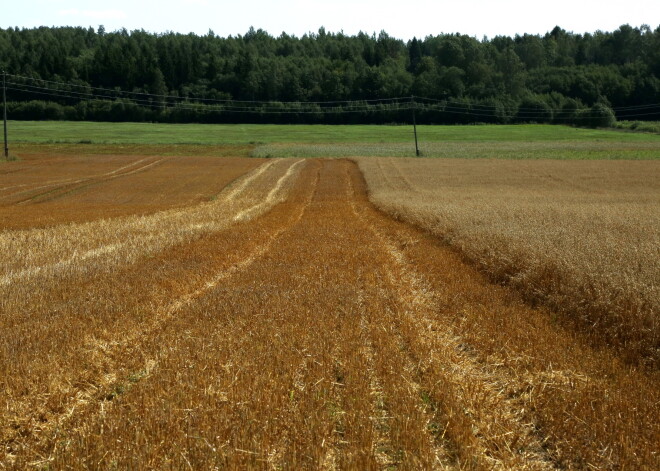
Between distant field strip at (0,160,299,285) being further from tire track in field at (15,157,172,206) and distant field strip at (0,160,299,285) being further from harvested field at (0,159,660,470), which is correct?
tire track in field at (15,157,172,206)

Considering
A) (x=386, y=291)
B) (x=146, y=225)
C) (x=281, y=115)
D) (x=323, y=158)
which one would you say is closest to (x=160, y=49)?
(x=281, y=115)

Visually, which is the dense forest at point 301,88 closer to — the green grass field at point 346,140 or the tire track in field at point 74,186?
the green grass field at point 346,140

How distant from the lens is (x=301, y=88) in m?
144

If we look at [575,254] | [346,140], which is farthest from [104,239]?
[346,140]

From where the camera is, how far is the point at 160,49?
500 feet

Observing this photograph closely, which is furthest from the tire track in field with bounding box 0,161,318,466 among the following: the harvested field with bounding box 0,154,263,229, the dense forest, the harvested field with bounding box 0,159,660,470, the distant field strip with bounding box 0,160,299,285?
the dense forest

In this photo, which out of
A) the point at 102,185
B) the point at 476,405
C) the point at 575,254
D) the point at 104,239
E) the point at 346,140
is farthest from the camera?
the point at 346,140

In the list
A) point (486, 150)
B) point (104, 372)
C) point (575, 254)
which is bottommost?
point (104, 372)

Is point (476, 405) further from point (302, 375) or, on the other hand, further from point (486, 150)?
point (486, 150)

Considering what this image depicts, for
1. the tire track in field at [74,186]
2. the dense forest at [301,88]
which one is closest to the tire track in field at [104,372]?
the tire track in field at [74,186]

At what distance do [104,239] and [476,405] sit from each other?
51.8 ft

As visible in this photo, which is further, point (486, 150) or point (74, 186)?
point (486, 150)

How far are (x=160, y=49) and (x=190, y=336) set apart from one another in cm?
15921

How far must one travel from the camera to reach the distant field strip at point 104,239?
14.3m
